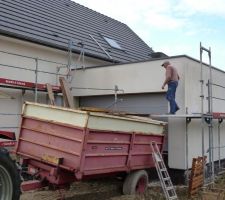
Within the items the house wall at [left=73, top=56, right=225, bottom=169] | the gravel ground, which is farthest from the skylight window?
the gravel ground

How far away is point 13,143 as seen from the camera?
24.6 ft

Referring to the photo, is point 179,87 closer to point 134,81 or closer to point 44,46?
point 134,81

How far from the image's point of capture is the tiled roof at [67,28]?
12289mm

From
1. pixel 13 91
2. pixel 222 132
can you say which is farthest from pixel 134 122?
pixel 222 132

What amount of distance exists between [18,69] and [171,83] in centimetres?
448

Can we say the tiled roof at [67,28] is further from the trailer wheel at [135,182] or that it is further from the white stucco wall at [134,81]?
the trailer wheel at [135,182]

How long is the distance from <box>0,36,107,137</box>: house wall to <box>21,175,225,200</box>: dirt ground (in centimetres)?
296

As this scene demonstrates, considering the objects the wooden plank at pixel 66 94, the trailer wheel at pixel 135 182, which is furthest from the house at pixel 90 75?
the trailer wheel at pixel 135 182

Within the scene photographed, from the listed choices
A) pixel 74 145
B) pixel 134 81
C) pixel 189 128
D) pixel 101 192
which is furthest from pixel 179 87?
pixel 74 145

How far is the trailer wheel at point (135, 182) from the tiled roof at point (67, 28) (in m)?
5.28

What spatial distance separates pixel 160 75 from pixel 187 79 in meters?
0.80

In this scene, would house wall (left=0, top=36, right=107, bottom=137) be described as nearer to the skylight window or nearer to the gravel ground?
the gravel ground

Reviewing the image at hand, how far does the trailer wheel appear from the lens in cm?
858

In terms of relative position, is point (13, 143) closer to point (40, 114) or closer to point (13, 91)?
point (40, 114)
